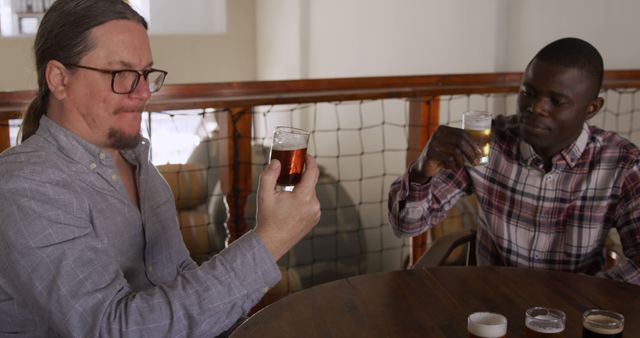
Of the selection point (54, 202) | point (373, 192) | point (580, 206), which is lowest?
point (373, 192)

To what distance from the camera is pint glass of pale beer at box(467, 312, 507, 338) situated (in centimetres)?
130

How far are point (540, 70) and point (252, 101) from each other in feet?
2.98

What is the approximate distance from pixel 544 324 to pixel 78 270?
0.77 metres

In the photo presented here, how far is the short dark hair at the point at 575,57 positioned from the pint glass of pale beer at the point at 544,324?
790 millimetres

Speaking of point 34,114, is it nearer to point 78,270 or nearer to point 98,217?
point 98,217

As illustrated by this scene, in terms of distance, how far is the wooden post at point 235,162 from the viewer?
101 inches

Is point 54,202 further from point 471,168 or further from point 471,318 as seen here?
point 471,168

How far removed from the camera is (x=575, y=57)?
194 cm

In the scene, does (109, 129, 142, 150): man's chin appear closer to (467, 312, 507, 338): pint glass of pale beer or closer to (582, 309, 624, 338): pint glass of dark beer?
(467, 312, 507, 338): pint glass of pale beer

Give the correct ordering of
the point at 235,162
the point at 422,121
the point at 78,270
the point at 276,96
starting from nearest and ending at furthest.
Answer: the point at 78,270 < the point at 276,96 < the point at 235,162 < the point at 422,121

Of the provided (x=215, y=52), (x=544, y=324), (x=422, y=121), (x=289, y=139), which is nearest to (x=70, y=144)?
(x=289, y=139)

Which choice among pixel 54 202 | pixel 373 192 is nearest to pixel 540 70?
pixel 54 202

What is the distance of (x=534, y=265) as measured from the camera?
2014 millimetres

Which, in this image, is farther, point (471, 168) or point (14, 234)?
point (471, 168)
